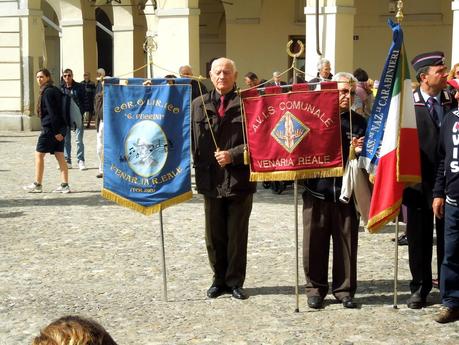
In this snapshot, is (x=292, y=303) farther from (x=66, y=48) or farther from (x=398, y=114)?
(x=66, y=48)

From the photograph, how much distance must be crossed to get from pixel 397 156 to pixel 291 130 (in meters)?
0.79

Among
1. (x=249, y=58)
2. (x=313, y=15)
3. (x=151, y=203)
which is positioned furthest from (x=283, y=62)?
(x=151, y=203)

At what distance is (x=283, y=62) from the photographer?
1011 inches

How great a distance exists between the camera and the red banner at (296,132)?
6.46 m

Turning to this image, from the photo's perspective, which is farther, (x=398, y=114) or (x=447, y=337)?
(x=398, y=114)

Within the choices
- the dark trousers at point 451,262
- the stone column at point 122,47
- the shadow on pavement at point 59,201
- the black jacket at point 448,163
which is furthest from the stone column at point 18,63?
the dark trousers at point 451,262

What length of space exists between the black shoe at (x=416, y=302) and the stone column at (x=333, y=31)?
12812mm

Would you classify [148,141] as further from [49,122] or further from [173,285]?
[49,122]

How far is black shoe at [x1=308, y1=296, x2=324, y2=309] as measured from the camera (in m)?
6.62

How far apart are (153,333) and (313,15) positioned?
14277mm

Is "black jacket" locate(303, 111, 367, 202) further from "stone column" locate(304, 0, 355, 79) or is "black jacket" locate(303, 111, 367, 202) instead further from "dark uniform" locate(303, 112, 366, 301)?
"stone column" locate(304, 0, 355, 79)

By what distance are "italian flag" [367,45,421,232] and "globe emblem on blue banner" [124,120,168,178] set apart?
1651 millimetres

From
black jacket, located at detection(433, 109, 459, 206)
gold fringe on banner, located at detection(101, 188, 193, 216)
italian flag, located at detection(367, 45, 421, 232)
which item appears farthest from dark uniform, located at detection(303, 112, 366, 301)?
gold fringe on banner, located at detection(101, 188, 193, 216)

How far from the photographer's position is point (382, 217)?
255 inches
